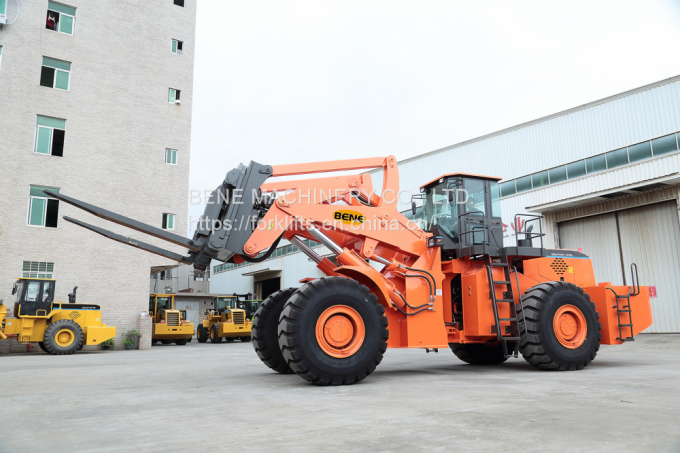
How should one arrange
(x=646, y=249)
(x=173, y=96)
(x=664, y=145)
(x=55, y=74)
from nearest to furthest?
(x=664, y=145), (x=646, y=249), (x=55, y=74), (x=173, y=96)

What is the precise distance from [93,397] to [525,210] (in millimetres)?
19159

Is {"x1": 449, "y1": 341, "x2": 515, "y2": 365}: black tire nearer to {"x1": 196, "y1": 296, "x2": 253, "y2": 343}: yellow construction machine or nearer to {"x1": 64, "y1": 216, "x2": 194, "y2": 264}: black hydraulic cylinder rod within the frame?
{"x1": 64, "y1": 216, "x2": 194, "y2": 264}: black hydraulic cylinder rod

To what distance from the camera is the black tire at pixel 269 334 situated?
8789mm

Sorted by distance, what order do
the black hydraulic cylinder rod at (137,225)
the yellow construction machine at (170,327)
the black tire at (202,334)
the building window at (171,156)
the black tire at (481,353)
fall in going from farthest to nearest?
the black tire at (202,334)
the yellow construction machine at (170,327)
the building window at (171,156)
the black tire at (481,353)
the black hydraulic cylinder rod at (137,225)

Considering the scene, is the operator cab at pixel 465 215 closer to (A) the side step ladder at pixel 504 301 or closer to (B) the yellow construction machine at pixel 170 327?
(A) the side step ladder at pixel 504 301

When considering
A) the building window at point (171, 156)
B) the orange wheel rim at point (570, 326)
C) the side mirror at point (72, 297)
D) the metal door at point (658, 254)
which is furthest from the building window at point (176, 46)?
the orange wheel rim at point (570, 326)

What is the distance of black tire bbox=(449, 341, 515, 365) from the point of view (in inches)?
422

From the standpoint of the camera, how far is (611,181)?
18797 millimetres

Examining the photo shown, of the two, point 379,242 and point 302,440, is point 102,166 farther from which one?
point 302,440

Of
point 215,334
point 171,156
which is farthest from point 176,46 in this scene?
point 215,334

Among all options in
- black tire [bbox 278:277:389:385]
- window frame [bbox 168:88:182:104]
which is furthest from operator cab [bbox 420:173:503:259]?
window frame [bbox 168:88:182:104]

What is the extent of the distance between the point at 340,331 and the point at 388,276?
70.4 inches

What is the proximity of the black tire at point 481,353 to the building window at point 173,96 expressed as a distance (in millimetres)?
19867

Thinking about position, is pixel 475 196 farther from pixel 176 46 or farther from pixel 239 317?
pixel 239 317
